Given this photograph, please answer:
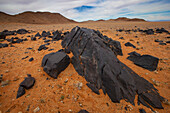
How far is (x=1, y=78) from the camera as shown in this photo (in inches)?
187

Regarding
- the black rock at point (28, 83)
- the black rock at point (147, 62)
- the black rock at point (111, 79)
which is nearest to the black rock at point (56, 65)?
the black rock at point (28, 83)

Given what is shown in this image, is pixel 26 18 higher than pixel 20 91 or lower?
higher

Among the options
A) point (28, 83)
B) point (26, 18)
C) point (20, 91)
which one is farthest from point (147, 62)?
point (26, 18)

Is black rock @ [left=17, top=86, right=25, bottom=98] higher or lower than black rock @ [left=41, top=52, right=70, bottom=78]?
lower

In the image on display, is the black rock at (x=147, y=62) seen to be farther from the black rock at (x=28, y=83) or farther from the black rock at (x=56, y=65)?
the black rock at (x=28, y=83)

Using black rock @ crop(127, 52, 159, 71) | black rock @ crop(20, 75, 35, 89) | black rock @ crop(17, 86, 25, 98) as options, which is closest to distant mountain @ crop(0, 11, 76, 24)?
black rock @ crop(20, 75, 35, 89)

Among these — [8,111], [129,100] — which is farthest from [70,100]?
[129,100]

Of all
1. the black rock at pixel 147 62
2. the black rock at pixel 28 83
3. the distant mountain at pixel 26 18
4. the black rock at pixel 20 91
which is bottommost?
the black rock at pixel 20 91

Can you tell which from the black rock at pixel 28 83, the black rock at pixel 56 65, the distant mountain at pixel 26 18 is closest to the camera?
the black rock at pixel 28 83

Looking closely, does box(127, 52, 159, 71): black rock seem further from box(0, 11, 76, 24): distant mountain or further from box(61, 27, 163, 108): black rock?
box(0, 11, 76, 24): distant mountain

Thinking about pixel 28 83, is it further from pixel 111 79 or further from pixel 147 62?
pixel 147 62

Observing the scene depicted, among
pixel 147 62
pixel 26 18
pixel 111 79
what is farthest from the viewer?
pixel 26 18

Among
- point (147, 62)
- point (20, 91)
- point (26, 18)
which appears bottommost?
point (20, 91)

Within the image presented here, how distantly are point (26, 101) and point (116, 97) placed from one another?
436 cm
